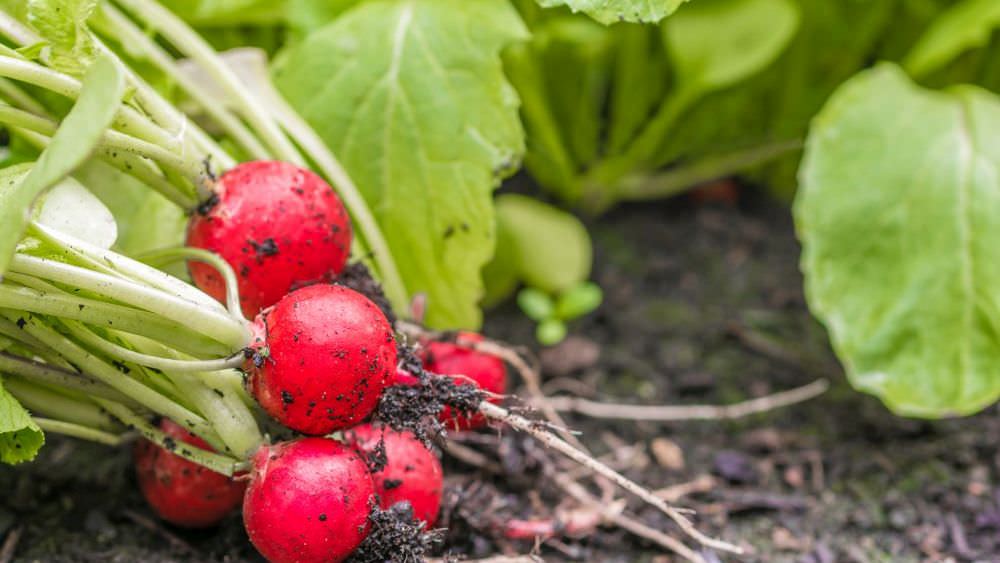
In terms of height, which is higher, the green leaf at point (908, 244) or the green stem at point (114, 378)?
the green stem at point (114, 378)

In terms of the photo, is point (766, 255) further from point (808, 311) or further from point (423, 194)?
point (423, 194)

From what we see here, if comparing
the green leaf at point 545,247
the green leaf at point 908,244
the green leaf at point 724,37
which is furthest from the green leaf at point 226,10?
the green leaf at point 908,244

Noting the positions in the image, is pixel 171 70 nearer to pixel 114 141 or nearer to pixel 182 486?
pixel 114 141

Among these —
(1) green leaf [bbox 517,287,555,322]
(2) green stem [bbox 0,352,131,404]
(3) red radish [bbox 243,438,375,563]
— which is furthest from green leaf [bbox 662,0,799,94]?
(2) green stem [bbox 0,352,131,404]

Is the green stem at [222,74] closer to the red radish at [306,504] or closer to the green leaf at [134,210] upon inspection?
the green leaf at [134,210]

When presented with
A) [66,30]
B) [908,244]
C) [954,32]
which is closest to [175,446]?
[66,30]

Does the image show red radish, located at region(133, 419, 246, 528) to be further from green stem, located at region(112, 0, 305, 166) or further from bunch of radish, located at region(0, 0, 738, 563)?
green stem, located at region(112, 0, 305, 166)

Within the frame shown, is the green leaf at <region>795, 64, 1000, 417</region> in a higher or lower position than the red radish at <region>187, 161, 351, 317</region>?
lower
